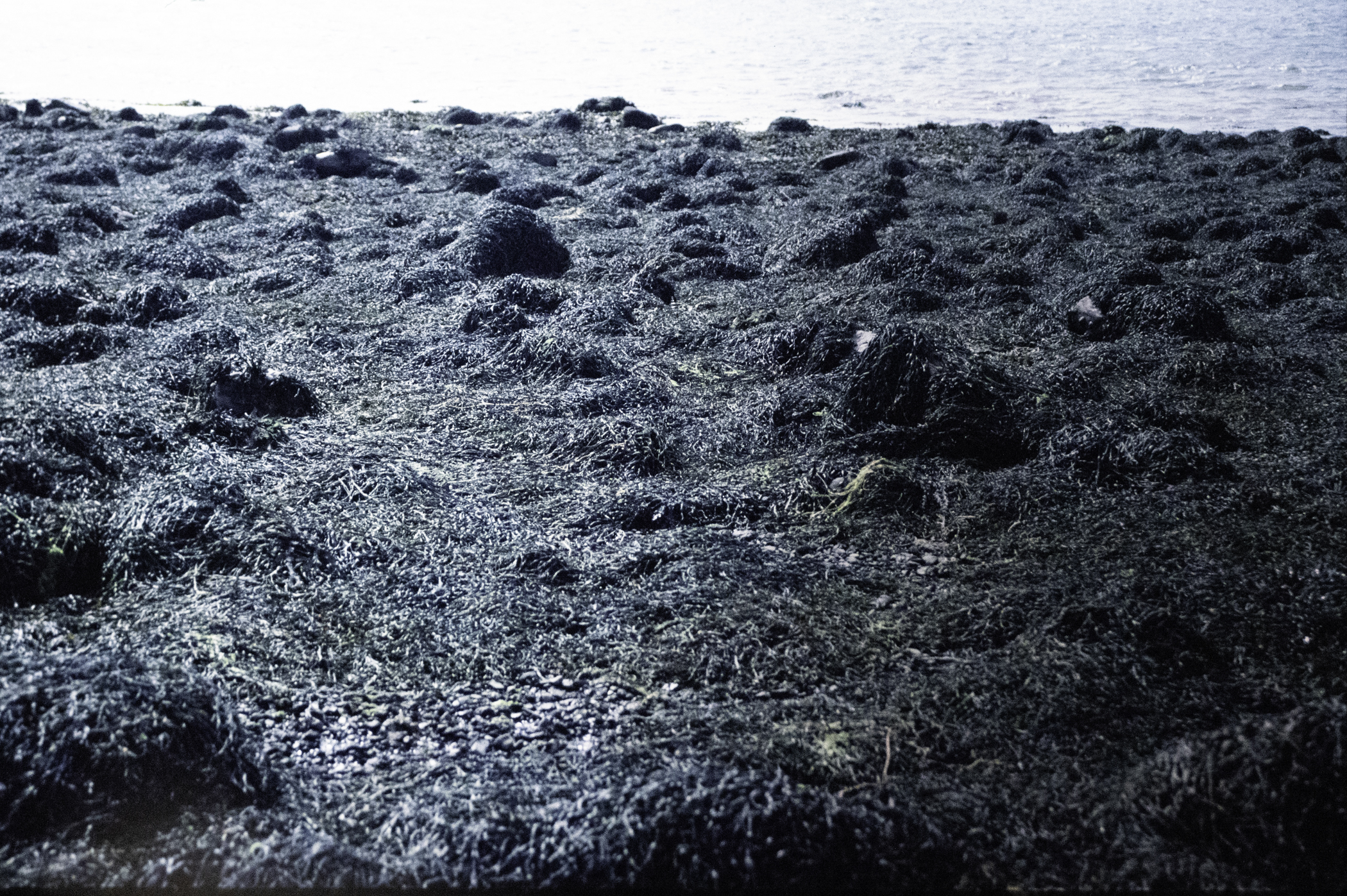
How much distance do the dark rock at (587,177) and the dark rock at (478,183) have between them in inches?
35.4

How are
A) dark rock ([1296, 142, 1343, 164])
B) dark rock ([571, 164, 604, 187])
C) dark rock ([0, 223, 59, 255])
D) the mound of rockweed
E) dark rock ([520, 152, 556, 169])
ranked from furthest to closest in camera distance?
dark rock ([520, 152, 556, 169])
dark rock ([571, 164, 604, 187])
dark rock ([1296, 142, 1343, 164])
dark rock ([0, 223, 59, 255])
the mound of rockweed

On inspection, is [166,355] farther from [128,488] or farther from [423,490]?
[423,490]

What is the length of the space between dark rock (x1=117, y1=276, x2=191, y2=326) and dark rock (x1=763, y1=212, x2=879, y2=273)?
14.2 feet

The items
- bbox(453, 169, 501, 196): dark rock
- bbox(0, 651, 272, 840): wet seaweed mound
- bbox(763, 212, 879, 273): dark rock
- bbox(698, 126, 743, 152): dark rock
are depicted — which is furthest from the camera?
bbox(698, 126, 743, 152): dark rock

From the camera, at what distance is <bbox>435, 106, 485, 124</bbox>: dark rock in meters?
15.0

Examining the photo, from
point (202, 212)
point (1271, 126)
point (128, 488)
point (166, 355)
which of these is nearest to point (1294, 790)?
point (128, 488)

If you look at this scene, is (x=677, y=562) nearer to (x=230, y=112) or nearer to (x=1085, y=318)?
(x=1085, y=318)

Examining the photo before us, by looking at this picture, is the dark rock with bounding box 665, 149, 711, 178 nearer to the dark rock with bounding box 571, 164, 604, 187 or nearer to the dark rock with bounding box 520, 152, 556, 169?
the dark rock with bounding box 571, 164, 604, 187

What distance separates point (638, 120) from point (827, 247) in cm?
842

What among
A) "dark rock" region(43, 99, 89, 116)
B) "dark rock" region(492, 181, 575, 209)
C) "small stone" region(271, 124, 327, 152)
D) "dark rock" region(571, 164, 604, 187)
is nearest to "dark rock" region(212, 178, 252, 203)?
"dark rock" region(492, 181, 575, 209)

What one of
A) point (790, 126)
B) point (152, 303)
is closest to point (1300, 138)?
point (790, 126)

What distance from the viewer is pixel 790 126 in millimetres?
14188

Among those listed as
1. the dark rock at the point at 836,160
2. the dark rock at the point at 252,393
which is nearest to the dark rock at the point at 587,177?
the dark rock at the point at 836,160

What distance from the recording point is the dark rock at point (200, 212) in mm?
8422
